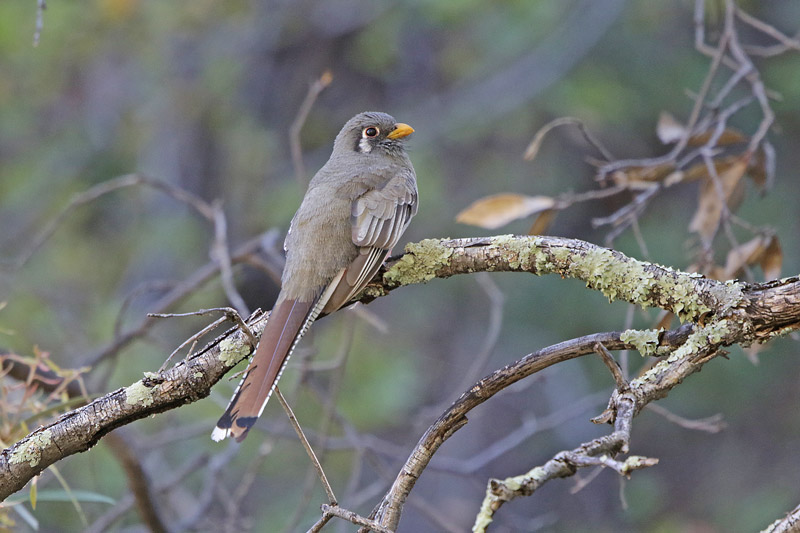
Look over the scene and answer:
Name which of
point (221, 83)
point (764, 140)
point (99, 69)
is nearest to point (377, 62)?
point (221, 83)

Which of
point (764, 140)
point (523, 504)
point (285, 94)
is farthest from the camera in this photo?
point (285, 94)

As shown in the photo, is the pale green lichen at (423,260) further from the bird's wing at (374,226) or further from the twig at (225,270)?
the twig at (225,270)

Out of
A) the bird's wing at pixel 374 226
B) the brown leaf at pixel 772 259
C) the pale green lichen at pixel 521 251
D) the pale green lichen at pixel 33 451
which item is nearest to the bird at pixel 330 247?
the bird's wing at pixel 374 226

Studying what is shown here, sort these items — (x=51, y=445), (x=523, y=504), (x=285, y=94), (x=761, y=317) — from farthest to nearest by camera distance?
(x=285, y=94) → (x=523, y=504) → (x=51, y=445) → (x=761, y=317)

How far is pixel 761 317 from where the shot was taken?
2105 millimetres

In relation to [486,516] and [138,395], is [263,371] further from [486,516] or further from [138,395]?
[486,516]

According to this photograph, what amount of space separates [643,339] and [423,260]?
841mm

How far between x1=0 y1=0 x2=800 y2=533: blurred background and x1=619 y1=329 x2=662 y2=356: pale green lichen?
5158mm

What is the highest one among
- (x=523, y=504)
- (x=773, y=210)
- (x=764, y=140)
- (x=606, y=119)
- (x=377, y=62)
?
(x=377, y=62)

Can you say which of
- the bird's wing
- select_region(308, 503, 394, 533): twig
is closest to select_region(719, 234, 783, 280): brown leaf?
the bird's wing

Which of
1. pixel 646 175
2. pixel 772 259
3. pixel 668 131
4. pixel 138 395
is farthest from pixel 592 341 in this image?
pixel 668 131

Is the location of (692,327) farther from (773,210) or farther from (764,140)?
(773,210)

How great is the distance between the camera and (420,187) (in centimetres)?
816

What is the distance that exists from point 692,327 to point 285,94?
761 centimetres
